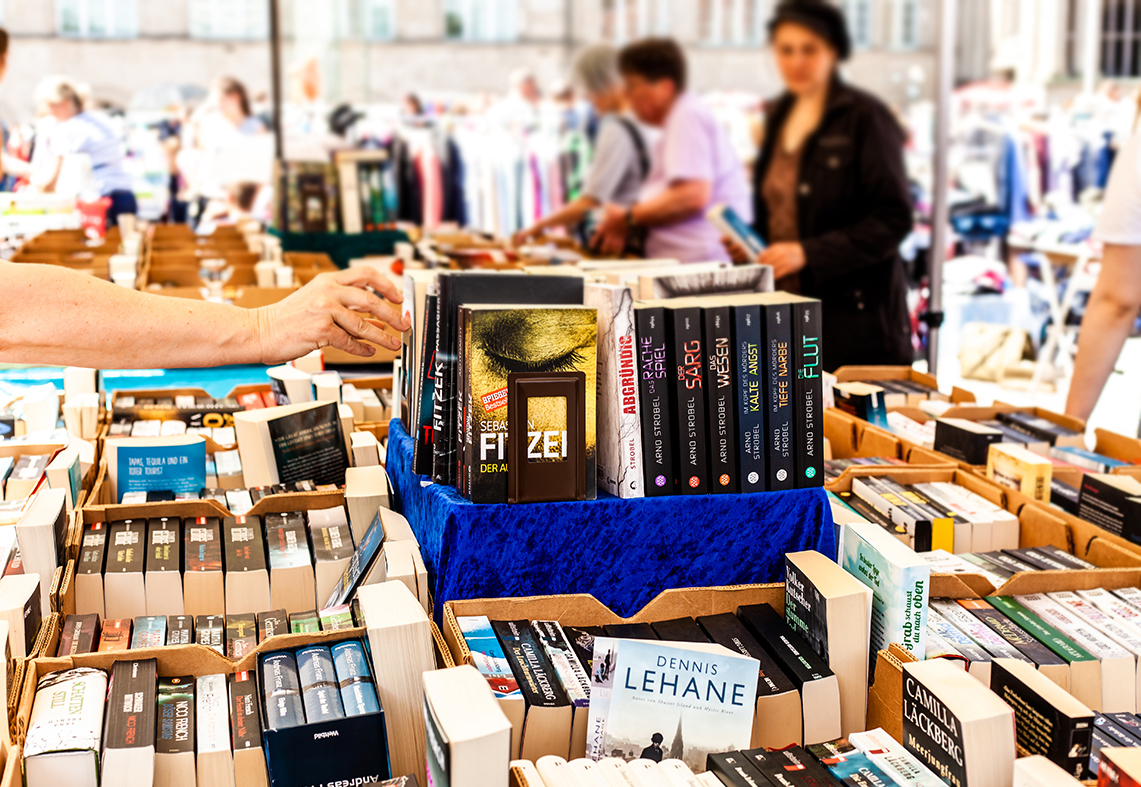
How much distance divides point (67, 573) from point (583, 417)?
2.60ft

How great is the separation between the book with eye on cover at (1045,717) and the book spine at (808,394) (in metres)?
0.43

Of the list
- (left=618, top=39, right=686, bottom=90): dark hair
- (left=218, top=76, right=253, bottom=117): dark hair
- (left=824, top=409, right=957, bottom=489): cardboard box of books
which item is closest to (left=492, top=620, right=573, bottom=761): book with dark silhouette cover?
(left=824, top=409, right=957, bottom=489): cardboard box of books

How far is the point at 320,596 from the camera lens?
1.68 metres

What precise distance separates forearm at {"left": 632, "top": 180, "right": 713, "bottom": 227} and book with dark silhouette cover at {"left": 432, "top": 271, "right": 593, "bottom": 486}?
2931 mm

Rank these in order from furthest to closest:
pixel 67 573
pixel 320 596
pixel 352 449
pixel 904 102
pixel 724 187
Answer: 1. pixel 904 102
2. pixel 724 187
3. pixel 352 449
4. pixel 320 596
5. pixel 67 573

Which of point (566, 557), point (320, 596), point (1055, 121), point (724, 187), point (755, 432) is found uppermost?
point (1055, 121)

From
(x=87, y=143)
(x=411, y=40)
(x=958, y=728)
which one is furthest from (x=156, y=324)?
(x=411, y=40)

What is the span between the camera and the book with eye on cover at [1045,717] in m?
1.16

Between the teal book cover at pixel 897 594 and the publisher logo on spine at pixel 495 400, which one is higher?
the publisher logo on spine at pixel 495 400

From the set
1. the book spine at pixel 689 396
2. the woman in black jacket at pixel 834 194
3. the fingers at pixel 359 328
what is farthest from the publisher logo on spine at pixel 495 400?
the woman in black jacket at pixel 834 194

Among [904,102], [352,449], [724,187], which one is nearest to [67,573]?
[352,449]

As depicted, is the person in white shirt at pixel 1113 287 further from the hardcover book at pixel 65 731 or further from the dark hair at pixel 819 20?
the hardcover book at pixel 65 731

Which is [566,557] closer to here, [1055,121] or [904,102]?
[904,102]

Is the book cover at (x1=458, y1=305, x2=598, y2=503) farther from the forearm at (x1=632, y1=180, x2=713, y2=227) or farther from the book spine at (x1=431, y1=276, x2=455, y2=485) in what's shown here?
the forearm at (x1=632, y1=180, x2=713, y2=227)
